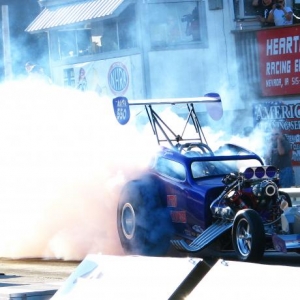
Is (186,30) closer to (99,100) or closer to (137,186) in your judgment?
(99,100)

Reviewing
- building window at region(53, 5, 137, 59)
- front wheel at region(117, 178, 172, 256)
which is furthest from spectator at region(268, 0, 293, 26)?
front wheel at region(117, 178, 172, 256)

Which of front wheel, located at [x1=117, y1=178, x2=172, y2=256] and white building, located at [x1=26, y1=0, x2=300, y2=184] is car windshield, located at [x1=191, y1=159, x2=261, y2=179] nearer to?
front wheel, located at [x1=117, y1=178, x2=172, y2=256]

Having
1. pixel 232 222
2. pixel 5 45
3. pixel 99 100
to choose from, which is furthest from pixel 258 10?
pixel 232 222

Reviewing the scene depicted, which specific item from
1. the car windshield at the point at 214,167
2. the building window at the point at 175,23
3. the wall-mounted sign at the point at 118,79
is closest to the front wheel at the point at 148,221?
the car windshield at the point at 214,167

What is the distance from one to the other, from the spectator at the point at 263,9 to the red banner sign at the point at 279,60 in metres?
0.42

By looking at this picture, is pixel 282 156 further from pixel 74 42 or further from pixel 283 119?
pixel 74 42

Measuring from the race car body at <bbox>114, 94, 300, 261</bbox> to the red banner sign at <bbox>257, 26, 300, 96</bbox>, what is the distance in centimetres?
796

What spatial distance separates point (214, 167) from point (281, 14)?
9.65 metres

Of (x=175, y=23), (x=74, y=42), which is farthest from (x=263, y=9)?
(x=74, y=42)

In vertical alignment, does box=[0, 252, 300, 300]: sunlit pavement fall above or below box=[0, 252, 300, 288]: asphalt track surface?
Answer: above

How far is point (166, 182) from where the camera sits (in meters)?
12.0

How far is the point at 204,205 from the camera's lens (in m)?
11.3

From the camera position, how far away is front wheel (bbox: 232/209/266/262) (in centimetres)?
1033

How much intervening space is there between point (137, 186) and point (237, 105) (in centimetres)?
1002
